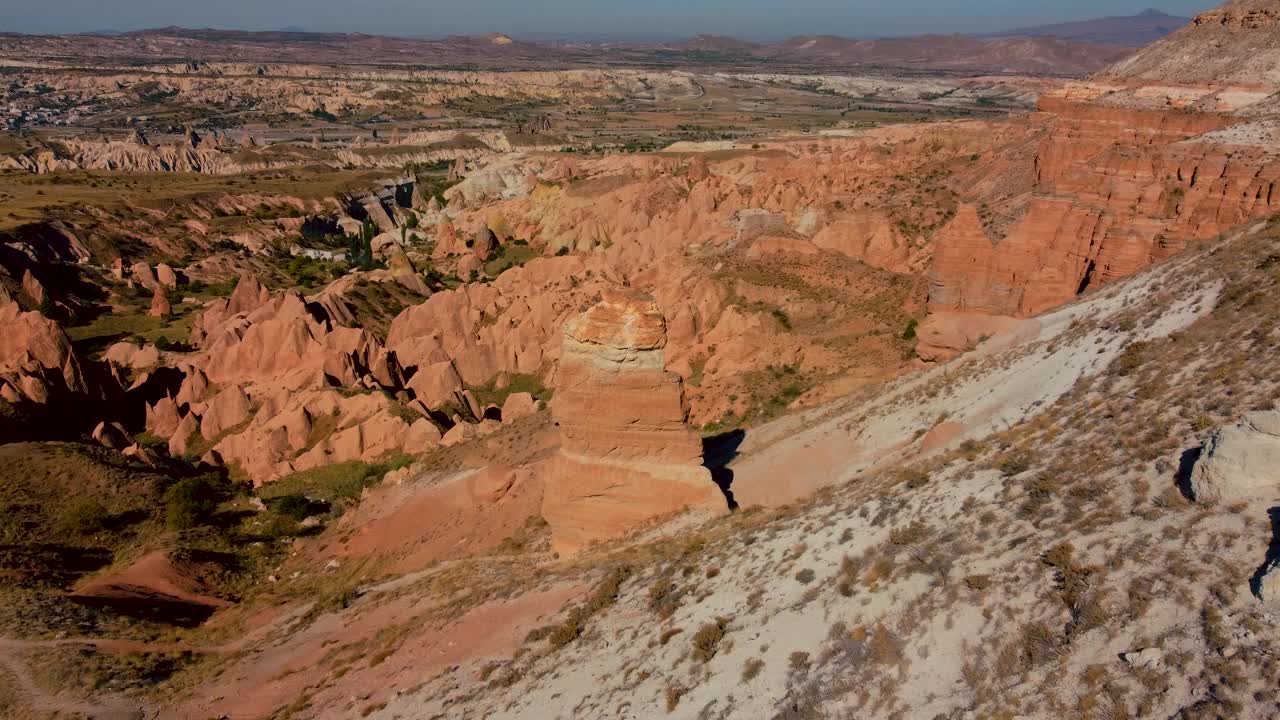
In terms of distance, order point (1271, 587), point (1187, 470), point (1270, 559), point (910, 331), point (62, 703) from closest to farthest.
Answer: point (1271, 587) < point (1270, 559) < point (1187, 470) < point (62, 703) < point (910, 331)

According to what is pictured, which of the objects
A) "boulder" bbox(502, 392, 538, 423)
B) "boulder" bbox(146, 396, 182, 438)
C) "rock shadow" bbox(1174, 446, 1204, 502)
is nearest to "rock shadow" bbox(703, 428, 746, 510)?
"rock shadow" bbox(1174, 446, 1204, 502)

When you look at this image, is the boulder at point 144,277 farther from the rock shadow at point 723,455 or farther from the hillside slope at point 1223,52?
the hillside slope at point 1223,52

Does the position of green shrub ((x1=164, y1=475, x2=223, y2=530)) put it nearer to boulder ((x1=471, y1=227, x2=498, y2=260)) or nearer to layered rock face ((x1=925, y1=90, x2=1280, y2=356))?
layered rock face ((x1=925, y1=90, x2=1280, y2=356))

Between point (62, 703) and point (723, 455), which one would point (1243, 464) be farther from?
point (62, 703)

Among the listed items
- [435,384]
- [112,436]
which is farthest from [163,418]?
[435,384]

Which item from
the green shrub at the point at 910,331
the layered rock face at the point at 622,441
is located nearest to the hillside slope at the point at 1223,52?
the green shrub at the point at 910,331

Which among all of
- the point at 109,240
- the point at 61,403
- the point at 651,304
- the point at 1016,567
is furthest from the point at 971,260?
the point at 109,240

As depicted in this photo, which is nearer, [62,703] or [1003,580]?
[1003,580]
